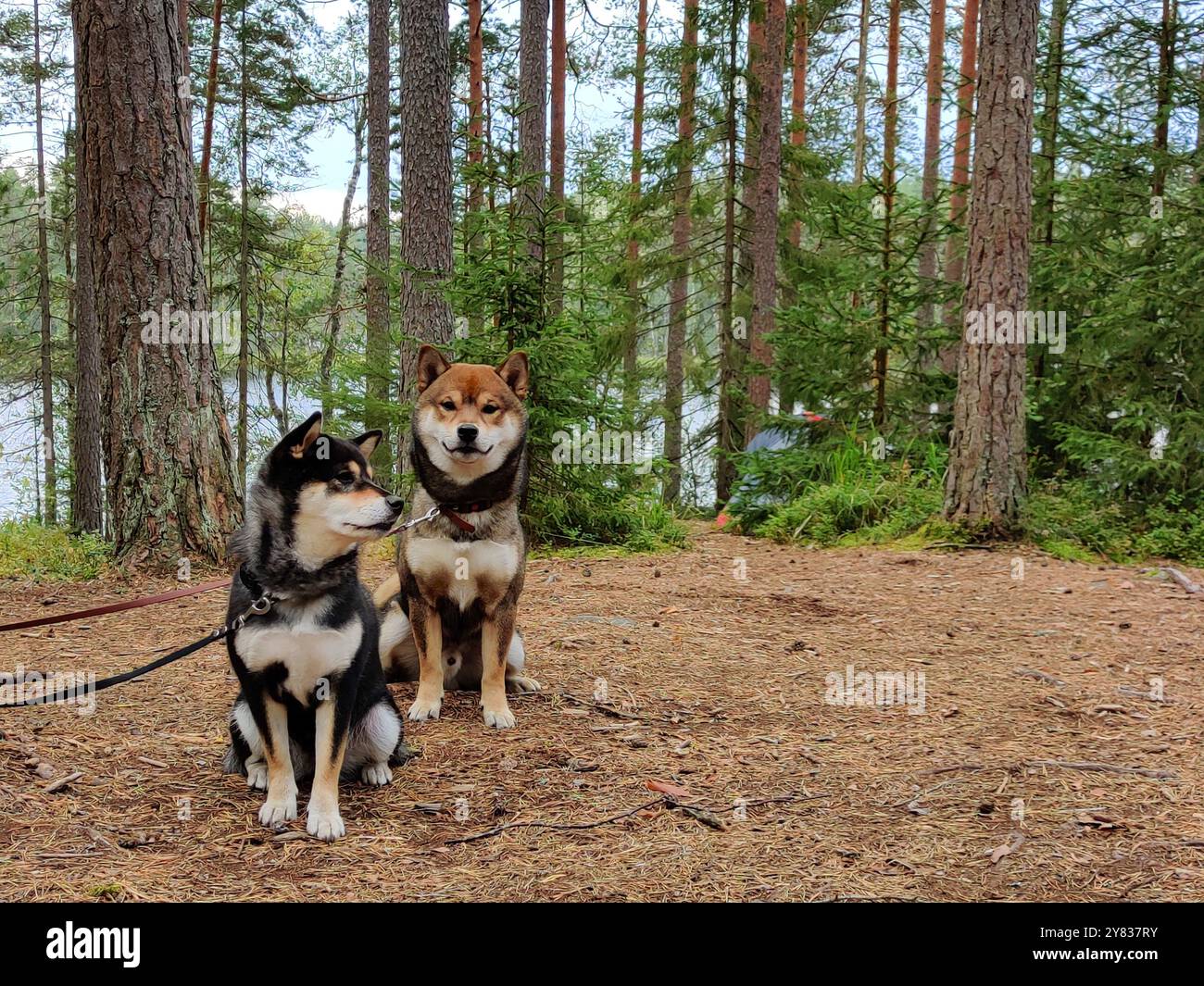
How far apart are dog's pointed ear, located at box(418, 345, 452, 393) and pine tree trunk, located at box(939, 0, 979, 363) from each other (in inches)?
349

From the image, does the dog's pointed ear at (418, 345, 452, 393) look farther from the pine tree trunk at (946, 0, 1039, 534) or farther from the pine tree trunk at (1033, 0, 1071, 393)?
the pine tree trunk at (1033, 0, 1071, 393)

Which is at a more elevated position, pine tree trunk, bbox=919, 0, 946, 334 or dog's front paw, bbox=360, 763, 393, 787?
pine tree trunk, bbox=919, 0, 946, 334

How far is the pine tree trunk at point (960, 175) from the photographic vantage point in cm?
1264

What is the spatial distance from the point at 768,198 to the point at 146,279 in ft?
35.8

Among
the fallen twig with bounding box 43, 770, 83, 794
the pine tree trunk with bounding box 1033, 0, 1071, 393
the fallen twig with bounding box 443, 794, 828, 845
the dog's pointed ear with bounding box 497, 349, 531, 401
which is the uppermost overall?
the pine tree trunk with bounding box 1033, 0, 1071, 393

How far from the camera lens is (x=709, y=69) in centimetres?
1672

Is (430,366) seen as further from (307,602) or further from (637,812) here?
(637,812)

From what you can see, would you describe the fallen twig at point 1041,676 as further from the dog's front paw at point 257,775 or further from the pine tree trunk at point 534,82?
the pine tree trunk at point 534,82

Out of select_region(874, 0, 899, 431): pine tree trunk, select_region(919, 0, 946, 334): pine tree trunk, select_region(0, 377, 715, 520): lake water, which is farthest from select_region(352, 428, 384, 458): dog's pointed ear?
select_region(0, 377, 715, 520): lake water

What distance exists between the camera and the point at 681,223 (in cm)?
1934

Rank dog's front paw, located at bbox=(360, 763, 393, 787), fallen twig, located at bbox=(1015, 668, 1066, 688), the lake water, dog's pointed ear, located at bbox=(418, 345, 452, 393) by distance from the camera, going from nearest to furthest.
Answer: dog's front paw, located at bbox=(360, 763, 393, 787), dog's pointed ear, located at bbox=(418, 345, 452, 393), fallen twig, located at bbox=(1015, 668, 1066, 688), the lake water

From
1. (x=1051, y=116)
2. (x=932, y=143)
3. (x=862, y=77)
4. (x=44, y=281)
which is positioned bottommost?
(x=44, y=281)

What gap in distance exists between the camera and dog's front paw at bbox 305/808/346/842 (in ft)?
10.6

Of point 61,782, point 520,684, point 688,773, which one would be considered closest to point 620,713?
point 520,684
